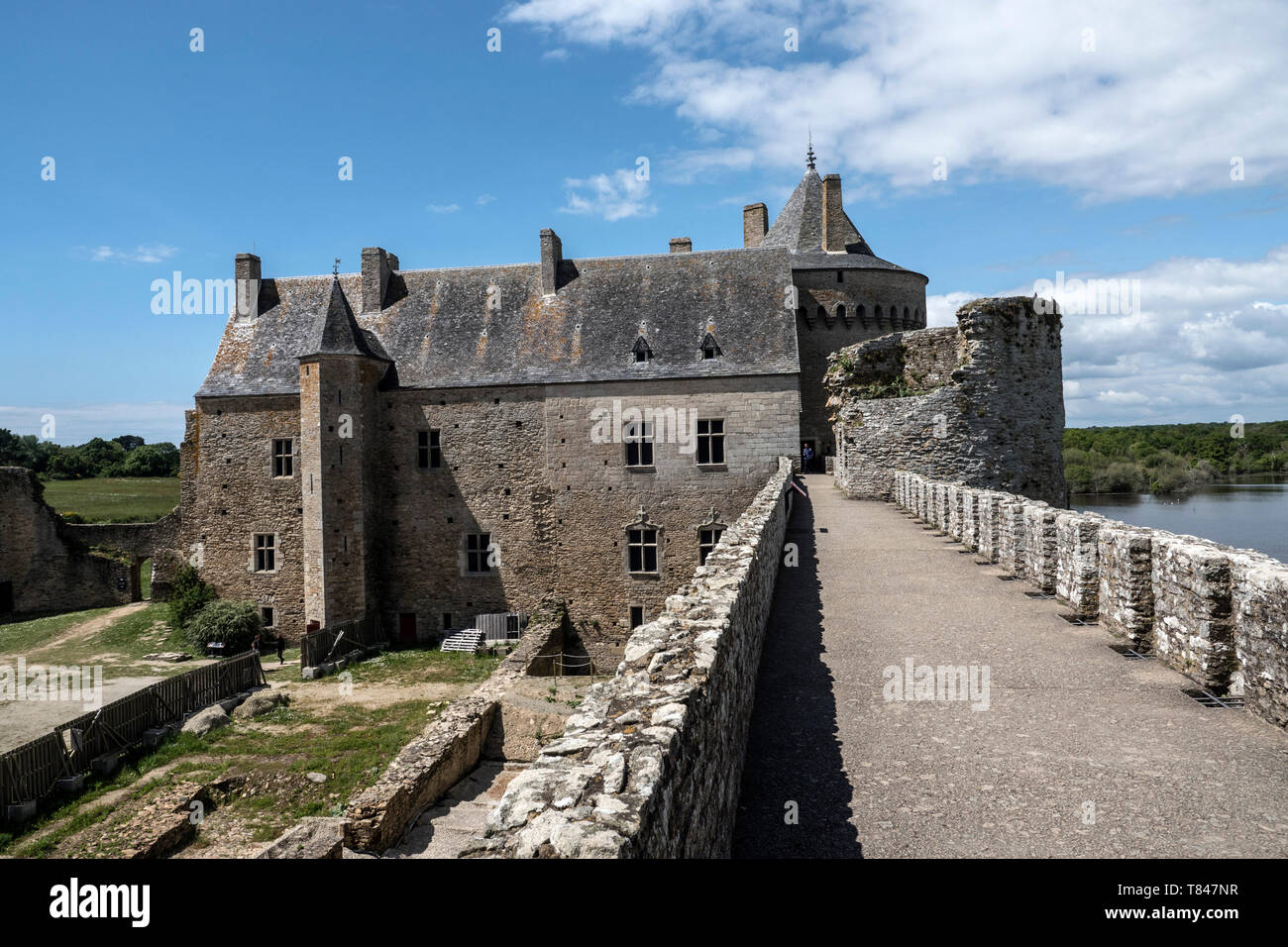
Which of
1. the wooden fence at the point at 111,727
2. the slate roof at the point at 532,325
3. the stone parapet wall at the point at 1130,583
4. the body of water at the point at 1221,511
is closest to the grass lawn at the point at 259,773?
the wooden fence at the point at 111,727

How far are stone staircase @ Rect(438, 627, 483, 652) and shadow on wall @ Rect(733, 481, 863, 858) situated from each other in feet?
61.6

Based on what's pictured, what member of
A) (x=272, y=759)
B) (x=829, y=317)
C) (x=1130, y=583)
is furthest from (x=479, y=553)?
(x=1130, y=583)

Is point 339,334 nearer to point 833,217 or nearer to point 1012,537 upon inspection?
point 833,217

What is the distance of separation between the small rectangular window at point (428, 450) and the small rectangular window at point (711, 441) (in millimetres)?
9280

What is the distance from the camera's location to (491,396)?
26781mm

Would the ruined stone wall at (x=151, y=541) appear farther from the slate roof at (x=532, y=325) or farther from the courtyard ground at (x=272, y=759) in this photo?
the slate roof at (x=532, y=325)

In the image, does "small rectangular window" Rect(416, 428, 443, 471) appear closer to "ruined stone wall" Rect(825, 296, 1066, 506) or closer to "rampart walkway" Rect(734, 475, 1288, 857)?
"ruined stone wall" Rect(825, 296, 1066, 506)

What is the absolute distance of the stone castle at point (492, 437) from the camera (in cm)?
2561

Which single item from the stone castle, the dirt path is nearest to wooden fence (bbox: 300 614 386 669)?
the stone castle

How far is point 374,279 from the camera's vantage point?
29375 mm

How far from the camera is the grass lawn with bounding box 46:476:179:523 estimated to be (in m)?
40.8

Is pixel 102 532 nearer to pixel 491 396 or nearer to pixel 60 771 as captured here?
→ pixel 491 396
